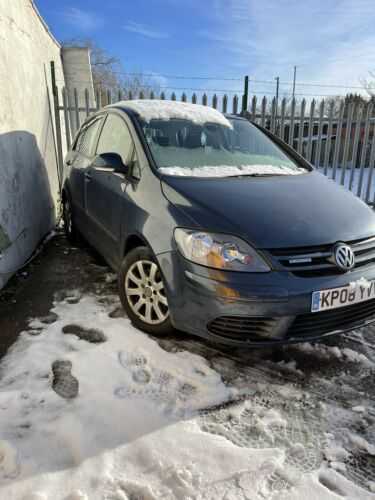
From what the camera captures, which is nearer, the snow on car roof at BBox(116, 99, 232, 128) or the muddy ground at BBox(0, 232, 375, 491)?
the muddy ground at BBox(0, 232, 375, 491)

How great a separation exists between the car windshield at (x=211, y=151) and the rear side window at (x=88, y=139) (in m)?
1.10

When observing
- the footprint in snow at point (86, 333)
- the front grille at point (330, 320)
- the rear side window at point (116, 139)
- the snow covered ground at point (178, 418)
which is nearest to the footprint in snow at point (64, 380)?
the snow covered ground at point (178, 418)

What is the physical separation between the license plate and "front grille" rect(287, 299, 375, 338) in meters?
0.05

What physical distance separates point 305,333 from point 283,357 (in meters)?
0.45

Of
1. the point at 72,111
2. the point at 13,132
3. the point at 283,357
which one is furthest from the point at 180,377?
the point at 72,111

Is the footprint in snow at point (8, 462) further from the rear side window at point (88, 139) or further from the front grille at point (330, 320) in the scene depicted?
the rear side window at point (88, 139)

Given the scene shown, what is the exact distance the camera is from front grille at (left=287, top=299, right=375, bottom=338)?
2.21m

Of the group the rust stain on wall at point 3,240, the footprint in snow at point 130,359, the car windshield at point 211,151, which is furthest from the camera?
the rust stain on wall at point 3,240

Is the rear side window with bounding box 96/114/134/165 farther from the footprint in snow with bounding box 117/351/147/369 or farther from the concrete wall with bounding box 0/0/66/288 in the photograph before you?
the footprint in snow with bounding box 117/351/147/369

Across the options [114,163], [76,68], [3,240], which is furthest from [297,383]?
[76,68]

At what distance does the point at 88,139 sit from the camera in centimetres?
432

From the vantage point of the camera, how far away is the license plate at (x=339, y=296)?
2.15 m

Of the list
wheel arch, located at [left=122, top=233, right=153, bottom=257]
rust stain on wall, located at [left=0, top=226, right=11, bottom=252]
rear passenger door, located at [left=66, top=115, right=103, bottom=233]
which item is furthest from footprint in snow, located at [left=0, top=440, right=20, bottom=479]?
rear passenger door, located at [left=66, top=115, right=103, bottom=233]

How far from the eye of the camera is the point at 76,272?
4.05 m
